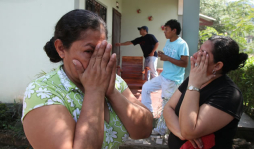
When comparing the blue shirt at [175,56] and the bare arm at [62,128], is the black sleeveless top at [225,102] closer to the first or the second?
the bare arm at [62,128]

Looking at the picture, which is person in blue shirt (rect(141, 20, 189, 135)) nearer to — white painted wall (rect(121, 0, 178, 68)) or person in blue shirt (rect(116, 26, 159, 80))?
person in blue shirt (rect(116, 26, 159, 80))

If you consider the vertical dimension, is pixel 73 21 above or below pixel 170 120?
above

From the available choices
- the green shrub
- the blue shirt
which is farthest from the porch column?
the green shrub

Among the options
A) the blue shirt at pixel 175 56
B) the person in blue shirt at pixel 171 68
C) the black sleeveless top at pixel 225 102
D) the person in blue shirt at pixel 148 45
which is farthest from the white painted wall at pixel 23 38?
the black sleeveless top at pixel 225 102

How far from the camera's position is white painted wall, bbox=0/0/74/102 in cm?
459

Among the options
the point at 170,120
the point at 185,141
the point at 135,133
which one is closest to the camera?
the point at 135,133

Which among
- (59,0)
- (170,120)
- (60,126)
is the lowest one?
(170,120)

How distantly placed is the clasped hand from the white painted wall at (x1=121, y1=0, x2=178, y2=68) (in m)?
7.85

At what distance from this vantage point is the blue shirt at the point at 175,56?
3621mm

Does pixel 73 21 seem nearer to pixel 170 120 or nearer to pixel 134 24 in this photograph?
pixel 170 120

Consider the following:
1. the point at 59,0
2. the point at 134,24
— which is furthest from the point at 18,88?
the point at 134,24

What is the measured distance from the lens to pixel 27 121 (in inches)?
40.9

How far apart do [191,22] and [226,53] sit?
1743 millimetres

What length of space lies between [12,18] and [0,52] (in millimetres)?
778
